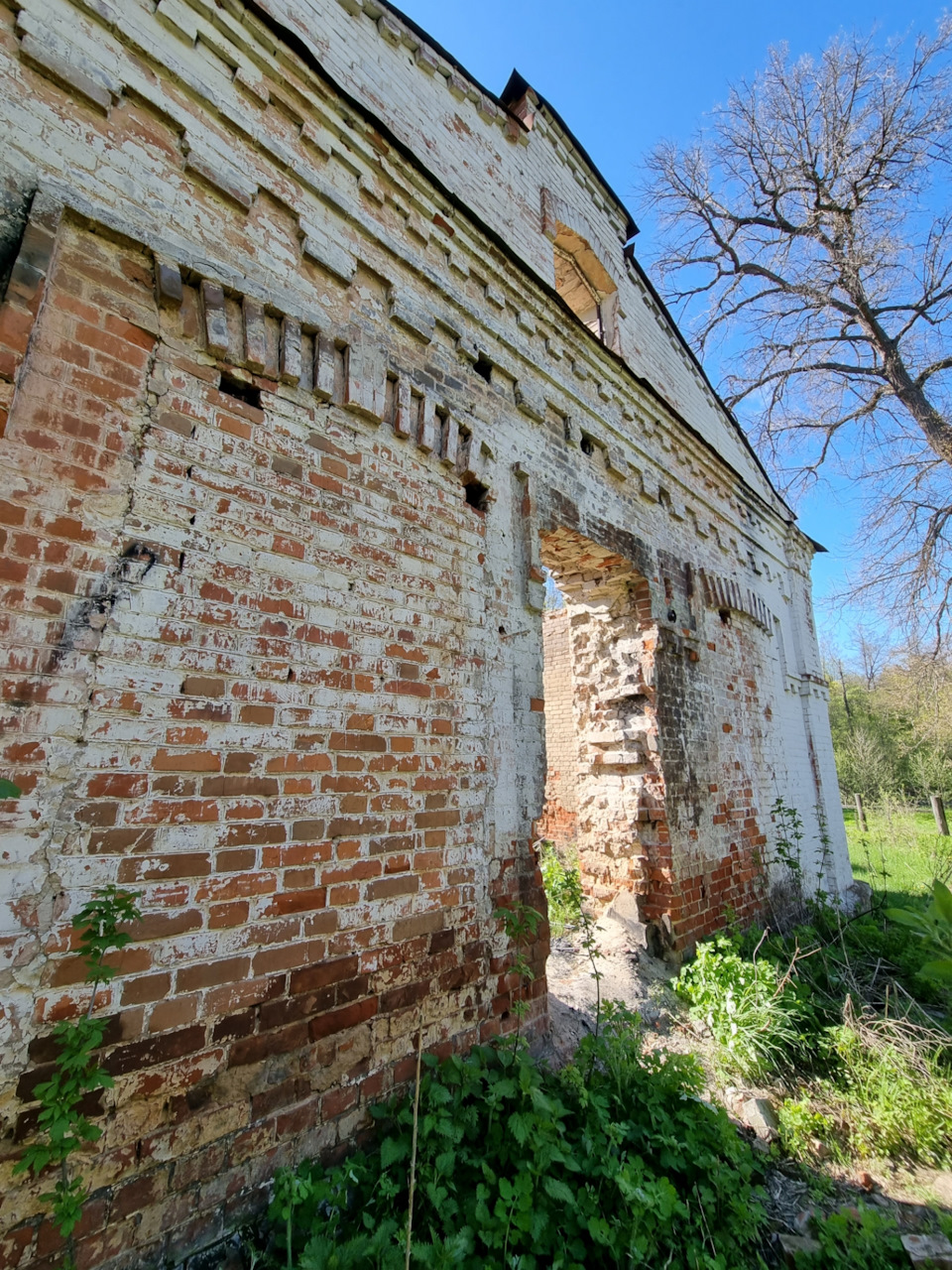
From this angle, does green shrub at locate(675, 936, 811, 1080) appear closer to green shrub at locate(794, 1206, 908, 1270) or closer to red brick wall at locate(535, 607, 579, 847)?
green shrub at locate(794, 1206, 908, 1270)

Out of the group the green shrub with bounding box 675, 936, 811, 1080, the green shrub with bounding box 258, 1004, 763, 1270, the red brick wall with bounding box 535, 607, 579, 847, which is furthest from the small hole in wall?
the red brick wall with bounding box 535, 607, 579, 847

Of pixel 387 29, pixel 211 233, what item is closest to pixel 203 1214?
pixel 211 233

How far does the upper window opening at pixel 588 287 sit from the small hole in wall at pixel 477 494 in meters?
3.55

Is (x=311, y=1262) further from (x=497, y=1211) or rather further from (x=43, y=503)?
(x=43, y=503)

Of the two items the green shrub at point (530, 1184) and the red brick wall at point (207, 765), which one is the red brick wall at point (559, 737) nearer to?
the green shrub at point (530, 1184)

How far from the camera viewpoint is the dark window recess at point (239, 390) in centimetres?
236

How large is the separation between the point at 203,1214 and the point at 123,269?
313 cm

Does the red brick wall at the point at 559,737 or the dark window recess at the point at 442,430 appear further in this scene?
the red brick wall at the point at 559,737

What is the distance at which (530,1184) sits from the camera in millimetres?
2080

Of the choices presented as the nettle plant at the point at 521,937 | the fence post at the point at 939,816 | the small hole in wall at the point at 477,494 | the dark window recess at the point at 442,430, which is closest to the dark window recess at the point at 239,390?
the dark window recess at the point at 442,430

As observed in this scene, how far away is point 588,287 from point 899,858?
36.1ft

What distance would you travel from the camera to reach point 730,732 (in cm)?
598

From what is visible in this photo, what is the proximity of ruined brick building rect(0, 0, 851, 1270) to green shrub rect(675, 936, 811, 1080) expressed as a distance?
5.24 feet

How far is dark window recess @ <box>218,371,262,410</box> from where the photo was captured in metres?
2.36
